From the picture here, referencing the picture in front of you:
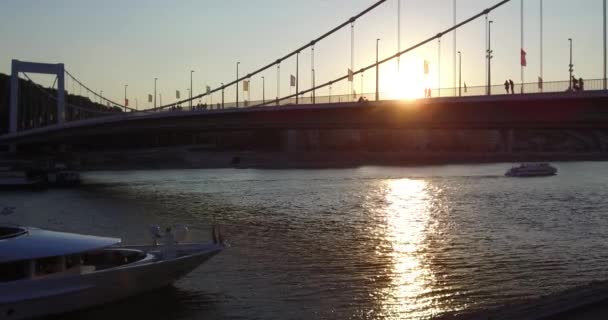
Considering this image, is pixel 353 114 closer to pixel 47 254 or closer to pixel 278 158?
pixel 47 254

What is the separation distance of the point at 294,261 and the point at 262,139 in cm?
9098

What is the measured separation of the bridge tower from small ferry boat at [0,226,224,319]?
7080cm

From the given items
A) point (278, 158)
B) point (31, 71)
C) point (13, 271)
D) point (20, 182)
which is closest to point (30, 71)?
point (31, 71)

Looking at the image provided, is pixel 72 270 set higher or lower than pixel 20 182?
lower

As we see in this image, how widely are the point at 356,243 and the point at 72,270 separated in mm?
12325

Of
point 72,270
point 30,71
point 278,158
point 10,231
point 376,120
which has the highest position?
point 30,71

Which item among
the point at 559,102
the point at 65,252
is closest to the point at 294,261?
the point at 65,252

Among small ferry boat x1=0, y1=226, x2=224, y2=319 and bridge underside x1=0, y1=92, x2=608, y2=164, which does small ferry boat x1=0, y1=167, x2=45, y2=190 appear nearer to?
bridge underside x1=0, y1=92, x2=608, y2=164

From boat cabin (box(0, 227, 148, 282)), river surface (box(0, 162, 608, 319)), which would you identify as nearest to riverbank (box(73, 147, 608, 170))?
river surface (box(0, 162, 608, 319))

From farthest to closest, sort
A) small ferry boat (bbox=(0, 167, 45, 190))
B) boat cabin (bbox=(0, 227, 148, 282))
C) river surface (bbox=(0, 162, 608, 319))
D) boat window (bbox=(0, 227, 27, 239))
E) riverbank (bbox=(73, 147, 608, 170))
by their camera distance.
Result: riverbank (bbox=(73, 147, 608, 170)), small ferry boat (bbox=(0, 167, 45, 190)), river surface (bbox=(0, 162, 608, 319)), boat window (bbox=(0, 227, 27, 239)), boat cabin (bbox=(0, 227, 148, 282))

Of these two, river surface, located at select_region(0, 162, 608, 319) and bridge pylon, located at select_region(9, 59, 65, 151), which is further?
bridge pylon, located at select_region(9, 59, 65, 151)

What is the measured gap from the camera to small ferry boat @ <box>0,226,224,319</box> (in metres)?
16.9

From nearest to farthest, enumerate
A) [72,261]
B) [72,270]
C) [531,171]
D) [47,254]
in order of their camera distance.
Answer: [47,254], [72,270], [72,261], [531,171]

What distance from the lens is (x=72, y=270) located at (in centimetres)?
1784
